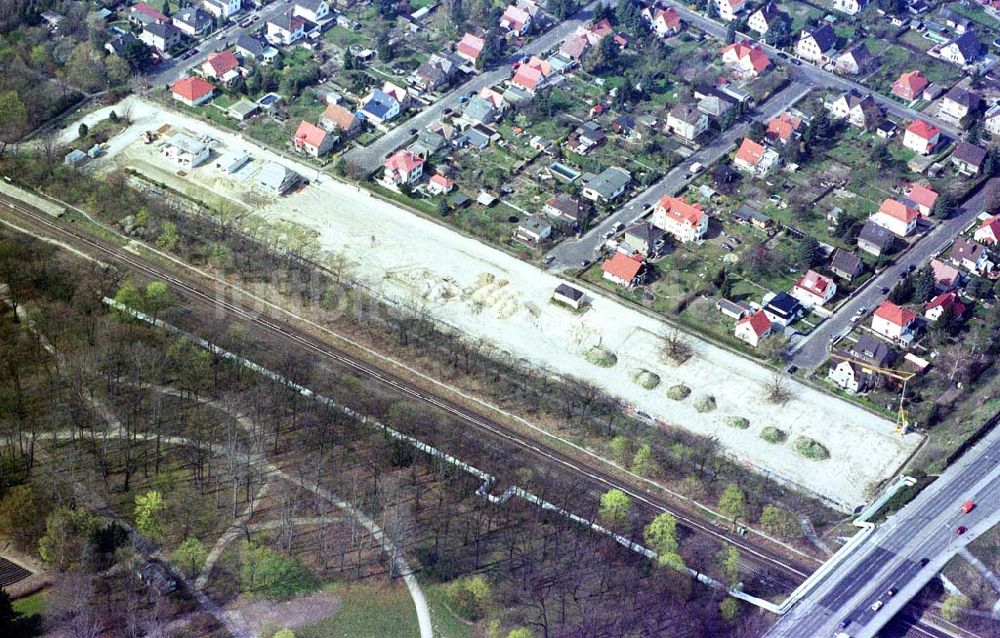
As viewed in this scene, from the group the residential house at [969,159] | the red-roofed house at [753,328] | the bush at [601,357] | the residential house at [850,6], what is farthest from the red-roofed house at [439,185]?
the residential house at [850,6]

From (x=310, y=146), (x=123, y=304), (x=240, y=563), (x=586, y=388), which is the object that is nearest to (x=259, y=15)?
(x=310, y=146)

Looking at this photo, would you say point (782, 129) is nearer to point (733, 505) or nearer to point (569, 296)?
point (569, 296)

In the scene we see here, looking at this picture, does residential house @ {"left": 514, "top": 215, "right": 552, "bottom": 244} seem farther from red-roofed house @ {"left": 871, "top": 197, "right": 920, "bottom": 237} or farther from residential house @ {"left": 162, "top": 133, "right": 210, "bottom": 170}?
residential house @ {"left": 162, "top": 133, "right": 210, "bottom": 170}

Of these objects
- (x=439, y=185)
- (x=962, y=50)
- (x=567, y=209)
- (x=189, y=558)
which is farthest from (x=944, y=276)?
(x=189, y=558)

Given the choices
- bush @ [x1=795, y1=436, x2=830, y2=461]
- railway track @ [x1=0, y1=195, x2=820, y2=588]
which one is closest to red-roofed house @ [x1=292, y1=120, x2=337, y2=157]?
railway track @ [x1=0, y1=195, x2=820, y2=588]

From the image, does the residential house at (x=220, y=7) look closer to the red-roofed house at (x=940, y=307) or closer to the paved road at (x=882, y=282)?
the paved road at (x=882, y=282)

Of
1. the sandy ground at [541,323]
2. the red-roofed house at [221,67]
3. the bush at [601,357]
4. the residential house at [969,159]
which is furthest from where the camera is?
the red-roofed house at [221,67]
